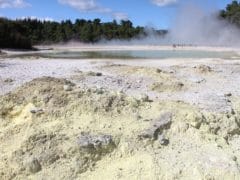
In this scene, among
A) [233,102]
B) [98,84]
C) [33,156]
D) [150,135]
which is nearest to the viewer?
[33,156]

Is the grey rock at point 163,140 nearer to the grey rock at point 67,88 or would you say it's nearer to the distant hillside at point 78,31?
the grey rock at point 67,88

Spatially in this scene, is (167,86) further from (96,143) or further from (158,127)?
(96,143)

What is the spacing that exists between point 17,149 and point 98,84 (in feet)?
14.5

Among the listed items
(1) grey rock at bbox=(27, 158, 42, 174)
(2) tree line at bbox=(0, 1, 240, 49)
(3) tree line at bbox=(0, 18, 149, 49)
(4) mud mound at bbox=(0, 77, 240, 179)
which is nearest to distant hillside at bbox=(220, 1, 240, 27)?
(2) tree line at bbox=(0, 1, 240, 49)

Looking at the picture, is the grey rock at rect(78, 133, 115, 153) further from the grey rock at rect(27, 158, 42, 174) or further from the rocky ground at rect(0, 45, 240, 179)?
the grey rock at rect(27, 158, 42, 174)

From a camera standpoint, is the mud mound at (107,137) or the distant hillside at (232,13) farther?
the distant hillside at (232,13)

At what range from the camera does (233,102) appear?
10.7 meters

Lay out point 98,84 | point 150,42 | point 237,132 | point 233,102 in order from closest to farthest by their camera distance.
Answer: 1. point 237,132
2. point 233,102
3. point 98,84
4. point 150,42

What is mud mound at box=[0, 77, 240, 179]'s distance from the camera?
24.4 feet

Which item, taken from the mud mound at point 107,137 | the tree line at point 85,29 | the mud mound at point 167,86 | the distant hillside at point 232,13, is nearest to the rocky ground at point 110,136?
the mud mound at point 107,137

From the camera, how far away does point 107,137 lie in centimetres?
789

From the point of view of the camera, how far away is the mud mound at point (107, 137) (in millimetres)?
7441

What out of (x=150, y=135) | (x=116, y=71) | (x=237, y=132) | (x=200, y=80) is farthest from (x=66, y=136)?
(x=116, y=71)

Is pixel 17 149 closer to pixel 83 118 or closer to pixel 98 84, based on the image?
pixel 83 118
